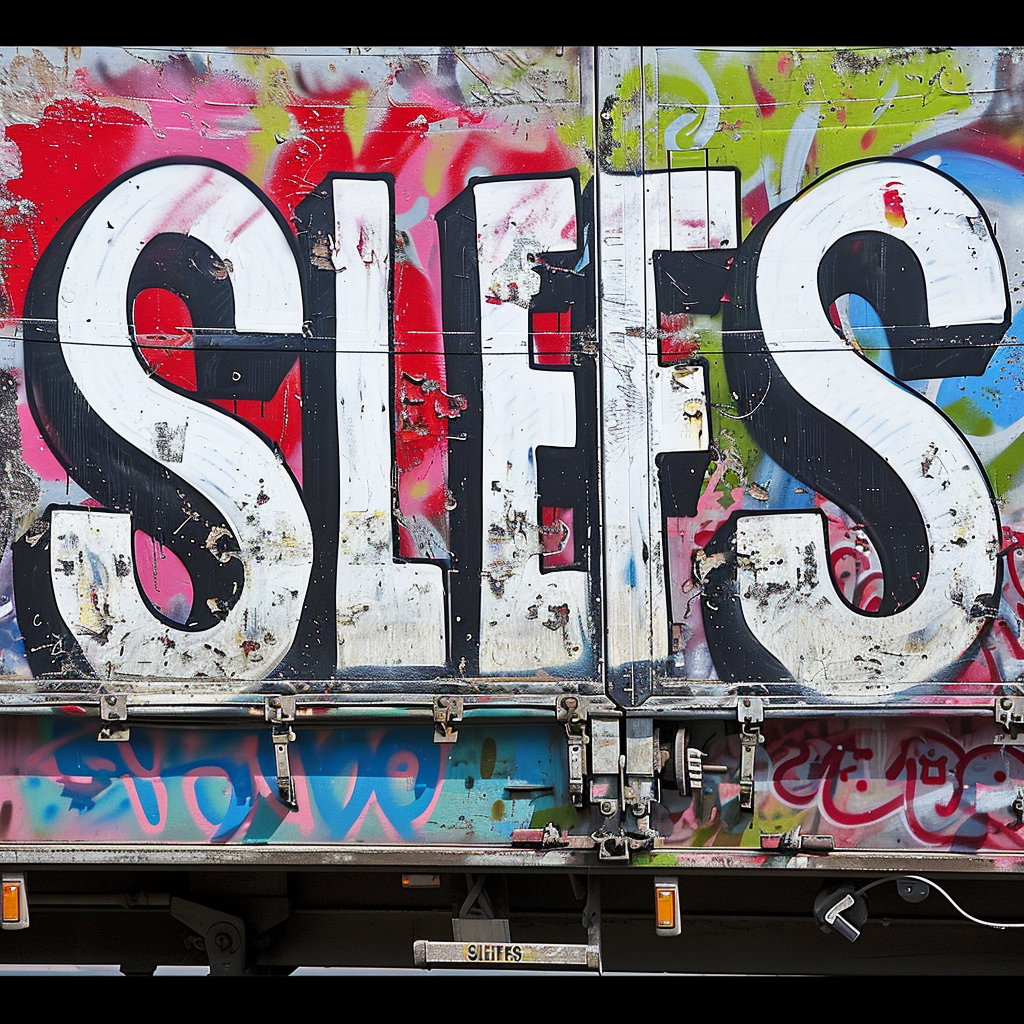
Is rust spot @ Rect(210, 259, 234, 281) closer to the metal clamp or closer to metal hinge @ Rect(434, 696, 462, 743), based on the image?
metal hinge @ Rect(434, 696, 462, 743)

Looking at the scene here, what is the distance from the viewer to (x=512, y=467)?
3803mm

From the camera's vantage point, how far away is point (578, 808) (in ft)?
12.3

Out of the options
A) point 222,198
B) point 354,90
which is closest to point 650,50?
point 354,90

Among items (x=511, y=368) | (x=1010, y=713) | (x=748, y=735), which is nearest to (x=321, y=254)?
(x=511, y=368)

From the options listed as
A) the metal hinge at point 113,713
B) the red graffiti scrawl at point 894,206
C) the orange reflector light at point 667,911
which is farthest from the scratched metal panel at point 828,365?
the metal hinge at point 113,713

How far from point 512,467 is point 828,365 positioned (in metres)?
1.27

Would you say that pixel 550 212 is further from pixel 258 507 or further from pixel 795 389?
pixel 258 507

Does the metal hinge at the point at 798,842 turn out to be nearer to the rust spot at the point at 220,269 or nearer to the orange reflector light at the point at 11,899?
the orange reflector light at the point at 11,899

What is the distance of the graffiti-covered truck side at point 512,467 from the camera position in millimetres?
3723

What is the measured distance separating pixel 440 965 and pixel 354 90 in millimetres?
3402

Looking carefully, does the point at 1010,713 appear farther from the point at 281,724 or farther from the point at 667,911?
the point at 281,724

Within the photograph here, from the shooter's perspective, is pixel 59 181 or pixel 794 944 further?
pixel 794 944

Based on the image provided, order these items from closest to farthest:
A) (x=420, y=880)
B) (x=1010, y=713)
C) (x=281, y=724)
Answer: (x=1010, y=713)
(x=281, y=724)
(x=420, y=880)

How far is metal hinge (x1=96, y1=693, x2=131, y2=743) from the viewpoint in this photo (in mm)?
3723
